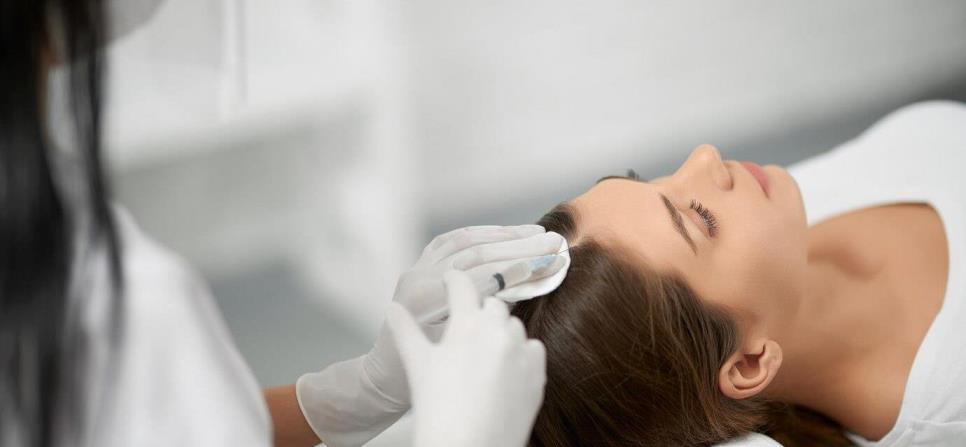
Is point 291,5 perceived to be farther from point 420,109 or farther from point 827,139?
point 827,139

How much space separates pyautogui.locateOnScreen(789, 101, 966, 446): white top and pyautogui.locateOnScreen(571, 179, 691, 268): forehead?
427mm

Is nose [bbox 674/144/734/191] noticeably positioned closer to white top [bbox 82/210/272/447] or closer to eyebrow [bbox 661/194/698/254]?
eyebrow [bbox 661/194/698/254]

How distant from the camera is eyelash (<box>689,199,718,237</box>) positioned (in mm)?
1093

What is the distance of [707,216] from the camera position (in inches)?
43.4

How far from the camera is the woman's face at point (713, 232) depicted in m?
1.06

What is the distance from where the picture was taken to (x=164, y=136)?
1665 mm

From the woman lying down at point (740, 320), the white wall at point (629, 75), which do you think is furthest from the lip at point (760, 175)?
the white wall at point (629, 75)

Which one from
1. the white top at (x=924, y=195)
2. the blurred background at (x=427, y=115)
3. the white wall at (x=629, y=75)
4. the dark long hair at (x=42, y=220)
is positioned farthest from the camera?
the white wall at (x=629, y=75)

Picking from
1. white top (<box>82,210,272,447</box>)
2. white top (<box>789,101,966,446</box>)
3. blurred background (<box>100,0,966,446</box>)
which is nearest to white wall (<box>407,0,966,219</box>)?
blurred background (<box>100,0,966,446</box>)

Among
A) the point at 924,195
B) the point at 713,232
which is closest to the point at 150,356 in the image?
the point at 713,232

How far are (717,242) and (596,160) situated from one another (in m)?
1.37

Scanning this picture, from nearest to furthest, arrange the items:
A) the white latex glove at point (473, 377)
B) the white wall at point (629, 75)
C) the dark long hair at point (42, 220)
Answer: the dark long hair at point (42, 220) → the white latex glove at point (473, 377) → the white wall at point (629, 75)

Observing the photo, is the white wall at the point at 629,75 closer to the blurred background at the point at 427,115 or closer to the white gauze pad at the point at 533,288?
the blurred background at the point at 427,115

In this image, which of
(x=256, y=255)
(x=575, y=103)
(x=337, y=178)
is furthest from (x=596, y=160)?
(x=256, y=255)
